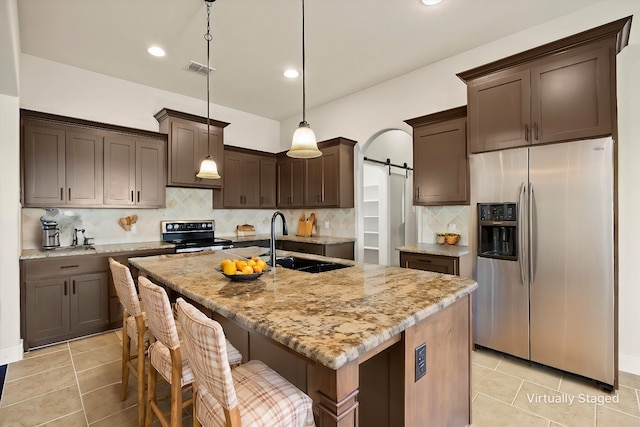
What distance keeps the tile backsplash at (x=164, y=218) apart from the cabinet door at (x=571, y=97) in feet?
8.72

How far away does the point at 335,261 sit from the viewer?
2.46 m

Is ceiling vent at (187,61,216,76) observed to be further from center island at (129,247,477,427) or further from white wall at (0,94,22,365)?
Result: center island at (129,247,477,427)

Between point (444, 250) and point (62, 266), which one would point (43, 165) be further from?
point (444, 250)

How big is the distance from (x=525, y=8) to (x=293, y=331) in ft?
10.9

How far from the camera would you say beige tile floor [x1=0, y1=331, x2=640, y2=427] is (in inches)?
77.5

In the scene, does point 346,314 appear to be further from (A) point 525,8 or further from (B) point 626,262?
(A) point 525,8

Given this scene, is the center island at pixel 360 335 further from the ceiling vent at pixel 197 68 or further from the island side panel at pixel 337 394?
the ceiling vent at pixel 197 68

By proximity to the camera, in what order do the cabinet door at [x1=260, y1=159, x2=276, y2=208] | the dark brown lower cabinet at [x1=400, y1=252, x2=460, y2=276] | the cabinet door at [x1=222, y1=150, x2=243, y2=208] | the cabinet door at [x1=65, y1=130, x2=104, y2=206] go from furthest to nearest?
the cabinet door at [x1=260, y1=159, x2=276, y2=208], the cabinet door at [x1=222, y1=150, x2=243, y2=208], the cabinet door at [x1=65, y1=130, x2=104, y2=206], the dark brown lower cabinet at [x1=400, y1=252, x2=460, y2=276]

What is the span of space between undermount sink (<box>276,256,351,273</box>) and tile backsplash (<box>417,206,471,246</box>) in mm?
1843

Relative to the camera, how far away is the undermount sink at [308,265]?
2.36 metres

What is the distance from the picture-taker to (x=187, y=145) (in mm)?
4195

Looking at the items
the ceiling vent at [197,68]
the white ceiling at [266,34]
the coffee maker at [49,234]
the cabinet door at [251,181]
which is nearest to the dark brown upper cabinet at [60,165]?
the coffee maker at [49,234]

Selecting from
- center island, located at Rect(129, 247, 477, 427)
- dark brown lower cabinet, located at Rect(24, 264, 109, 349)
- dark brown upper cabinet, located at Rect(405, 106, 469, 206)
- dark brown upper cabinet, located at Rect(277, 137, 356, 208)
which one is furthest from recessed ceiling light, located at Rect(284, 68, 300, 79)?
dark brown lower cabinet, located at Rect(24, 264, 109, 349)

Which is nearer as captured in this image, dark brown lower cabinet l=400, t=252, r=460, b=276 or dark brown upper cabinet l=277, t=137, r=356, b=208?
dark brown lower cabinet l=400, t=252, r=460, b=276
